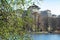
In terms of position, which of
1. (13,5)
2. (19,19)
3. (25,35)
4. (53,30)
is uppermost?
(13,5)

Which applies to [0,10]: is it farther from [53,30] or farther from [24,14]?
[53,30]

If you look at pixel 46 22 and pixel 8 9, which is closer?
pixel 8 9

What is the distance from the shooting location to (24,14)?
337cm

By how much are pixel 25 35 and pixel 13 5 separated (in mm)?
535

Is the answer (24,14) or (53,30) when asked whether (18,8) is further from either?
(53,30)

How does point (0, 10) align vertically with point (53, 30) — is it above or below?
above

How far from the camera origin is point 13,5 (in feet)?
10.9

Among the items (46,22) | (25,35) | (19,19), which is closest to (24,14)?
(19,19)

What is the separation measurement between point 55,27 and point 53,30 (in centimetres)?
83

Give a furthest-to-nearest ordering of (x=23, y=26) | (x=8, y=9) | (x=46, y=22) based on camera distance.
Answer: (x=46, y=22) < (x=23, y=26) < (x=8, y=9)

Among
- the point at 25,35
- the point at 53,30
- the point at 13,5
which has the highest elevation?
the point at 13,5

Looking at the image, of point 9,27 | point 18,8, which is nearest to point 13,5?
point 18,8

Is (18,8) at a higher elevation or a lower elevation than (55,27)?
higher

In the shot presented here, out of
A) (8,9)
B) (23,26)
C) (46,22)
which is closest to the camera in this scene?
(8,9)
